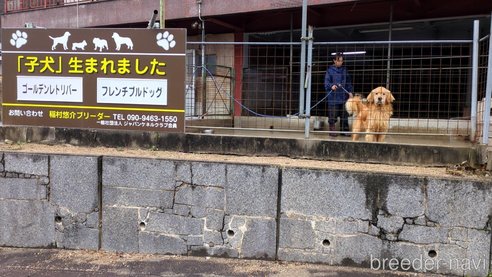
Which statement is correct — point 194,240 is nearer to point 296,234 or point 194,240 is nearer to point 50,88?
point 296,234

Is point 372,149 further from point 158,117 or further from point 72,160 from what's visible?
point 72,160

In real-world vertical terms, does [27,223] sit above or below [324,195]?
below

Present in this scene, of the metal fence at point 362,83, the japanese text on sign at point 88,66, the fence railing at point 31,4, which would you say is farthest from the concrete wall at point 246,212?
the fence railing at point 31,4

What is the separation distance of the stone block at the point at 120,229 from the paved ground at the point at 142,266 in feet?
0.33

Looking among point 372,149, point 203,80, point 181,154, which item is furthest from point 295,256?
point 203,80

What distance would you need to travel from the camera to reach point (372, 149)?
5.25 metres

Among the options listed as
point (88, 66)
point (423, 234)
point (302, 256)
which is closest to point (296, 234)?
point (302, 256)

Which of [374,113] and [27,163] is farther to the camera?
[374,113]

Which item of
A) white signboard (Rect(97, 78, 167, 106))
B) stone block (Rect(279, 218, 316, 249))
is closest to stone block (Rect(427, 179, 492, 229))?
stone block (Rect(279, 218, 316, 249))

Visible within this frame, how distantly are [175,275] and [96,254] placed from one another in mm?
1163

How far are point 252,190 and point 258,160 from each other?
583 mm

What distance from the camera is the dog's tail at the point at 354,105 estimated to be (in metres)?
6.54

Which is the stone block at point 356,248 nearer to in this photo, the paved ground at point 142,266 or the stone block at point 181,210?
the paved ground at point 142,266

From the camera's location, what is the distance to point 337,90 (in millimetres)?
7543
